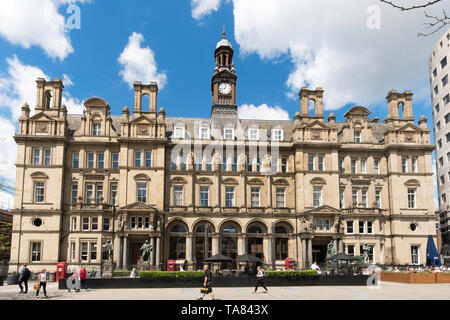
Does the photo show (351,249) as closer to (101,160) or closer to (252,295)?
(252,295)

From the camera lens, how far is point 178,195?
53062 millimetres

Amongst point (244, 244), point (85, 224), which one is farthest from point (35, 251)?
point (244, 244)

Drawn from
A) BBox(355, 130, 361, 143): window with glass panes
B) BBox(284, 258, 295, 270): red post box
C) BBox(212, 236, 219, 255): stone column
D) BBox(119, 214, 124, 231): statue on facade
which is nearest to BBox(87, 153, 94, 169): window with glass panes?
BBox(119, 214, 124, 231): statue on facade

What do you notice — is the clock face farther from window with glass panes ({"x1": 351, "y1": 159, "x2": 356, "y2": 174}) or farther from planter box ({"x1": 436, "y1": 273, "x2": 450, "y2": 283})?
planter box ({"x1": 436, "y1": 273, "x2": 450, "y2": 283})

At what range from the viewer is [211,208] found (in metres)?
52.0

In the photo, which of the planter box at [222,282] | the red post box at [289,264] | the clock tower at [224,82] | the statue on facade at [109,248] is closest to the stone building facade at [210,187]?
the statue on facade at [109,248]

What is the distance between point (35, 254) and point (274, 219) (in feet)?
92.2

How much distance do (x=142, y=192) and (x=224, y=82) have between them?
21.2 m

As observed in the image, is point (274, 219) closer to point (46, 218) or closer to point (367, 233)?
point (367, 233)

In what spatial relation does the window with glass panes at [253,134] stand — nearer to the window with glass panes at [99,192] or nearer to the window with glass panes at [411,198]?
the window with glass panes at [99,192]

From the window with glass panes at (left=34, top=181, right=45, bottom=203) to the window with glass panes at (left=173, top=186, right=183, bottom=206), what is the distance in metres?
15.3
